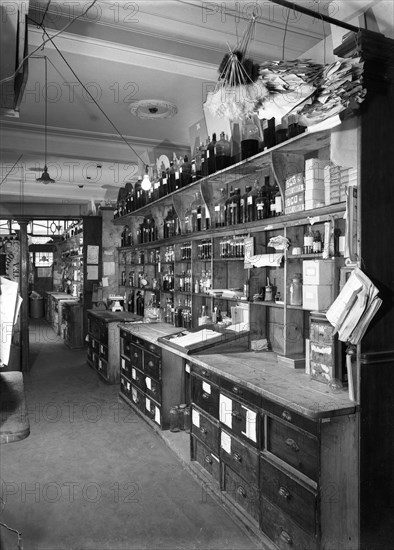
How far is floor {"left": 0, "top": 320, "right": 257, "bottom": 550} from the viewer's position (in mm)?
2842

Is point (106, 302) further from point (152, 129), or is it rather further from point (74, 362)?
point (152, 129)

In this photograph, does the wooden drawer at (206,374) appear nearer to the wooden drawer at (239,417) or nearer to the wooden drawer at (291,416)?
the wooden drawer at (239,417)

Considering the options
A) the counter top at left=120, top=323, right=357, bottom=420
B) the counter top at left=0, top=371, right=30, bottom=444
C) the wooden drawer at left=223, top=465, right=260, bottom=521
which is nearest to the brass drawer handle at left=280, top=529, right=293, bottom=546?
the wooden drawer at left=223, top=465, right=260, bottom=521

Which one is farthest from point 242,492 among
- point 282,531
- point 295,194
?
point 295,194

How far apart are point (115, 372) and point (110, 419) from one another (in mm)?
1378

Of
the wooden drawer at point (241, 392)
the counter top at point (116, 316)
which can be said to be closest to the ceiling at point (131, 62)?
the counter top at point (116, 316)

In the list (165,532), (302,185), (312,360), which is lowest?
(165,532)

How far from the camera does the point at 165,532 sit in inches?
114

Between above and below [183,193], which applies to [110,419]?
below

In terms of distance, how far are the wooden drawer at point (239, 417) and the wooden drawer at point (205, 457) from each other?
0.39m

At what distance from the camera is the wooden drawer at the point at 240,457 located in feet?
9.15

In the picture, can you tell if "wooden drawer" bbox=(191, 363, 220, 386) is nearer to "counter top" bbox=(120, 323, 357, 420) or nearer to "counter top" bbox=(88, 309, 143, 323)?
"counter top" bbox=(120, 323, 357, 420)

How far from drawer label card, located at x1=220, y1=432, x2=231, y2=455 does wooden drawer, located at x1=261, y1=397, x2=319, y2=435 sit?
55 centimetres

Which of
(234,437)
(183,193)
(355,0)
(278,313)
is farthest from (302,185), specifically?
(183,193)
